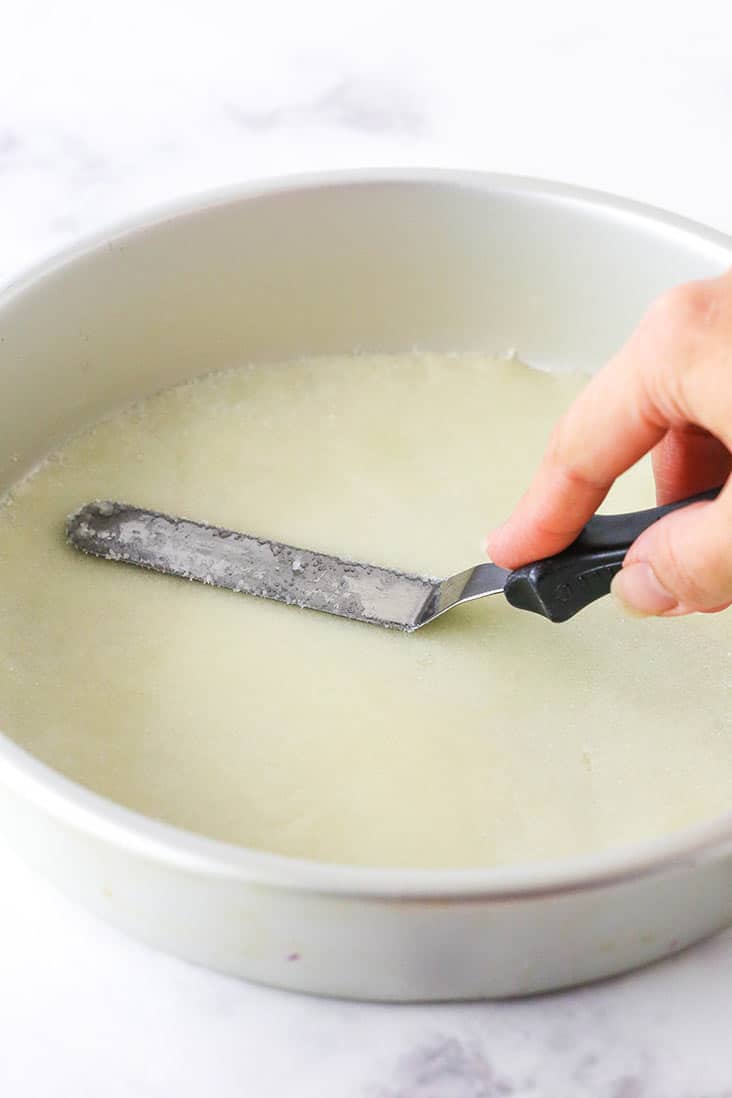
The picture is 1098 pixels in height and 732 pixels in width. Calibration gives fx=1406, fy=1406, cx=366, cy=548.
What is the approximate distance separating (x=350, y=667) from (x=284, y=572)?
7 centimetres

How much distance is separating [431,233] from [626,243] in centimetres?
12

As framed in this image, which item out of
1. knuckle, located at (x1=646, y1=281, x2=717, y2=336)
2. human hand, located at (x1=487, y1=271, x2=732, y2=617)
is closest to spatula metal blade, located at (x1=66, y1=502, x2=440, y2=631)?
human hand, located at (x1=487, y1=271, x2=732, y2=617)

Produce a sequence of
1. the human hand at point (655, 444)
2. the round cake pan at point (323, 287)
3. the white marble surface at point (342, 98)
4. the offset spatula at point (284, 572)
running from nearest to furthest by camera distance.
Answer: the human hand at point (655, 444) → the offset spatula at point (284, 572) → the round cake pan at point (323, 287) → the white marble surface at point (342, 98)

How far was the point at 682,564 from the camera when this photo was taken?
0.55 m

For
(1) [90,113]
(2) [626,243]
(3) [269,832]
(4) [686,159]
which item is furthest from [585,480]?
(1) [90,113]

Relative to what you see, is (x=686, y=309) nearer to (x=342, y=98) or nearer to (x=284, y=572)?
(x=284, y=572)

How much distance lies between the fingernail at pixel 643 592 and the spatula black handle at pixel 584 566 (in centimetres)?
2

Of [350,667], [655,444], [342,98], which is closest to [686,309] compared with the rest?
[655,444]

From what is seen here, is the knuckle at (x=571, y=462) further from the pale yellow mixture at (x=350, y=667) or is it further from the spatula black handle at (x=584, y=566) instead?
the pale yellow mixture at (x=350, y=667)

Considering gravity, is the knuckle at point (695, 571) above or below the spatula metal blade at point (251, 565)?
above

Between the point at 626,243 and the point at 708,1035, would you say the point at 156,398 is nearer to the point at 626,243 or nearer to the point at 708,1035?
the point at 626,243

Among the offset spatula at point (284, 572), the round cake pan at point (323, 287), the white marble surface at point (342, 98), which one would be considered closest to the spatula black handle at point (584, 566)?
the offset spatula at point (284, 572)

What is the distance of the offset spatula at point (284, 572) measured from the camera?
0.68 meters

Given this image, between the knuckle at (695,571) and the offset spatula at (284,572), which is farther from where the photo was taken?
the offset spatula at (284,572)
